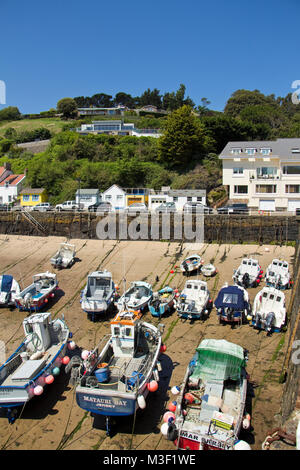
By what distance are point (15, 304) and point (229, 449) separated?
48.0 ft

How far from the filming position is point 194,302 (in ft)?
61.9

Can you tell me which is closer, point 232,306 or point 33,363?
point 33,363

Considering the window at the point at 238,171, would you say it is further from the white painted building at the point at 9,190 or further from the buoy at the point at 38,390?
the buoy at the point at 38,390

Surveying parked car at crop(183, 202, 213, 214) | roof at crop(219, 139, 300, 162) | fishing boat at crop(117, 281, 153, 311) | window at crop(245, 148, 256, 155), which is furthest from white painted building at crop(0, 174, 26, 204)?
fishing boat at crop(117, 281, 153, 311)

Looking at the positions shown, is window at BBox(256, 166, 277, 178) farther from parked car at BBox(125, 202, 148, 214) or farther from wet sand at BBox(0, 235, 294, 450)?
parked car at BBox(125, 202, 148, 214)

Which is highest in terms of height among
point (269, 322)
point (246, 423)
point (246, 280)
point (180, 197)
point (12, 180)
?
point (12, 180)

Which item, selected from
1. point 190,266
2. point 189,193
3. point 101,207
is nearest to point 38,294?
point 190,266

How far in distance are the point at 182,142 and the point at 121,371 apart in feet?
124

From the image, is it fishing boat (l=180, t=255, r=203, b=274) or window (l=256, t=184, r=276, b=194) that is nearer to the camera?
fishing boat (l=180, t=255, r=203, b=274)

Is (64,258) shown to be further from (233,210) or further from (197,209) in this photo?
(233,210)

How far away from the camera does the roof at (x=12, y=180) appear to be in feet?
155

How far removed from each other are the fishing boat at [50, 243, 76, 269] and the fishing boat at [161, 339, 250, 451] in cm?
1549

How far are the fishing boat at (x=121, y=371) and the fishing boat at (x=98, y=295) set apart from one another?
185 inches

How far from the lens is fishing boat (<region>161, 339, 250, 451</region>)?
9.99 metres
